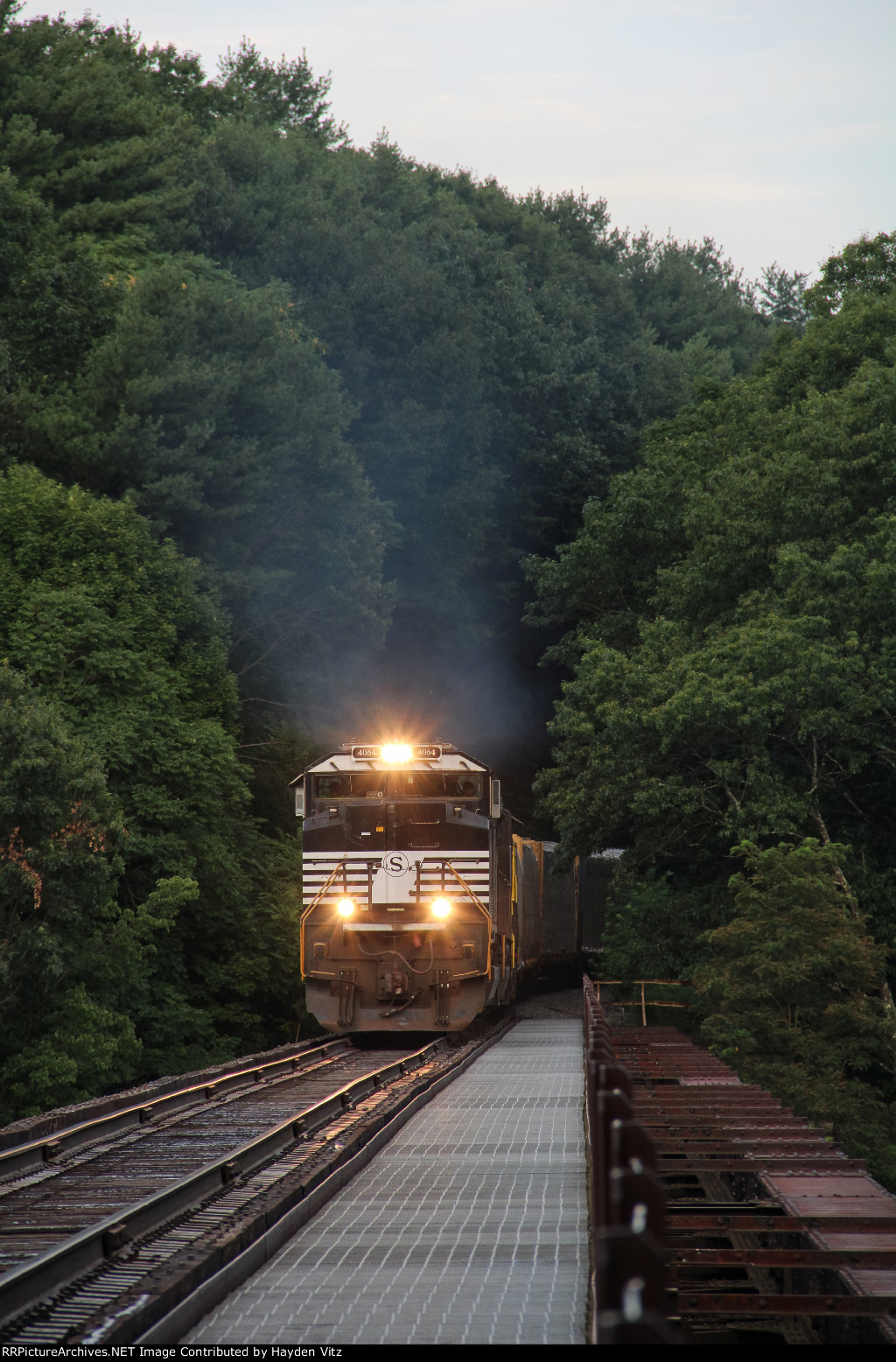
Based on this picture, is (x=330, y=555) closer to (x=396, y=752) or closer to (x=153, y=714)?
(x=153, y=714)

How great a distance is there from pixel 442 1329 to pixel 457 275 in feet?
167

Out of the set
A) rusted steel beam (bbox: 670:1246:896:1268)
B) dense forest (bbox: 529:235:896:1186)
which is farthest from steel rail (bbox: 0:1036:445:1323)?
dense forest (bbox: 529:235:896:1186)

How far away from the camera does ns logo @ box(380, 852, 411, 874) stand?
21.3 m

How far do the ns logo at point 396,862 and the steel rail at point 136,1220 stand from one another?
6.72m

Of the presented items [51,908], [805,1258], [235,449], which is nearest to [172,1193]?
[805,1258]

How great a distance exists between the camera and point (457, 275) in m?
54.2

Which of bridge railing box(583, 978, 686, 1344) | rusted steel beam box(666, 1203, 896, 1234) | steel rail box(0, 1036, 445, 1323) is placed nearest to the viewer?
bridge railing box(583, 978, 686, 1344)

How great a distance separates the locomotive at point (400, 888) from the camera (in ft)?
69.5

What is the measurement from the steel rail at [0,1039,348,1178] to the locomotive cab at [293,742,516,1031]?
135 cm

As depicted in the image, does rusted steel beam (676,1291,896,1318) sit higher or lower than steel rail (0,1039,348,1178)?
higher

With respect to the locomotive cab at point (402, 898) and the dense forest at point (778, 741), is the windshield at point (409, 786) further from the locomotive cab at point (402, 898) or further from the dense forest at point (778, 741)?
the dense forest at point (778, 741)

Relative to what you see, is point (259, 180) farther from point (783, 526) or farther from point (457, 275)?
point (783, 526)

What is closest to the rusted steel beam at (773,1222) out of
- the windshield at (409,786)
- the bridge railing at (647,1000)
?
the windshield at (409,786)

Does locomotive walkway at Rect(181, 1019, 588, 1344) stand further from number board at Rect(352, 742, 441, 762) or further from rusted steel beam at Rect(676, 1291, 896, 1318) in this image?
number board at Rect(352, 742, 441, 762)
